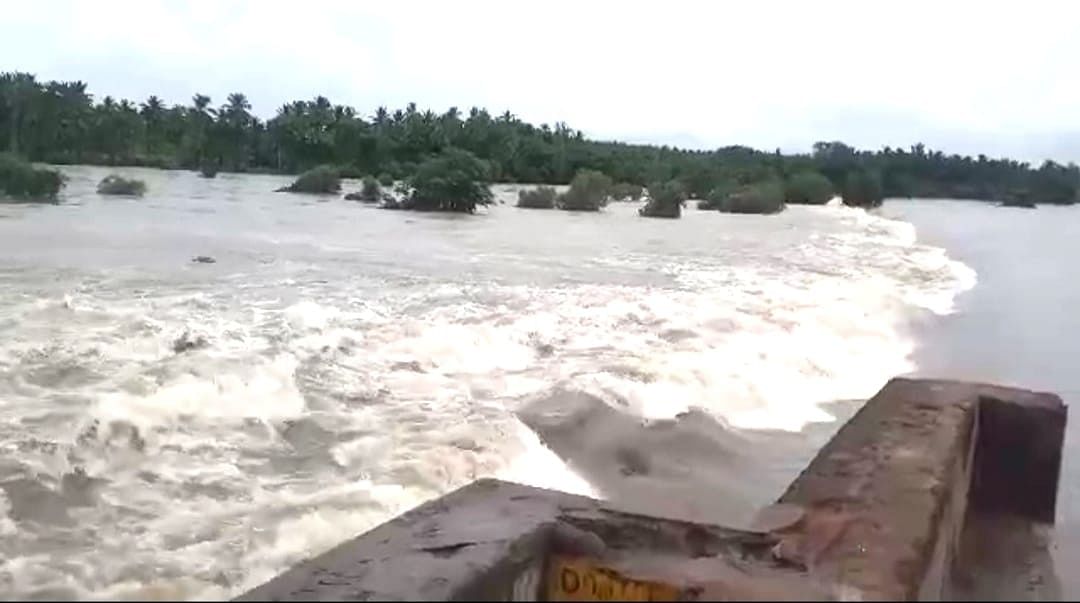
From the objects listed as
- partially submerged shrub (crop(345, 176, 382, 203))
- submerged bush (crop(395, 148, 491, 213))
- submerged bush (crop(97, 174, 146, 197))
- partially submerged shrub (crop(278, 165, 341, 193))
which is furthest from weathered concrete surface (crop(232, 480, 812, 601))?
partially submerged shrub (crop(278, 165, 341, 193))

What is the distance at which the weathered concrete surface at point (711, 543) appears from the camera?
3420mm

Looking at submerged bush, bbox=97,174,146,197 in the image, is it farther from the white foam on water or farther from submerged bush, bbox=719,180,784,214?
the white foam on water

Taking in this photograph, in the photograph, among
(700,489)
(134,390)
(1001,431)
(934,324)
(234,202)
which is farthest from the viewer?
(234,202)

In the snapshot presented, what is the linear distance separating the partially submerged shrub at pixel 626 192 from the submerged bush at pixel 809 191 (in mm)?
10894

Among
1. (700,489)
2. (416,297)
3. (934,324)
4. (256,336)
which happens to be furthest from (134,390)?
(934,324)

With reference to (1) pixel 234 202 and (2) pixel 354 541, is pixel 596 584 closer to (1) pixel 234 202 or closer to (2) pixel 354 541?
(2) pixel 354 541

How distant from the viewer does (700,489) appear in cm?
762

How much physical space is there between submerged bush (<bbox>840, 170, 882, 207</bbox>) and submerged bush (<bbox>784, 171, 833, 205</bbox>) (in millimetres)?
1387

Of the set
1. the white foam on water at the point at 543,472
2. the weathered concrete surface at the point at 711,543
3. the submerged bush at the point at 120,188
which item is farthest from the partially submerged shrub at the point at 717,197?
the weathered concrete surface at the point at 711,543

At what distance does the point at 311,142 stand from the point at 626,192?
22.9 metres

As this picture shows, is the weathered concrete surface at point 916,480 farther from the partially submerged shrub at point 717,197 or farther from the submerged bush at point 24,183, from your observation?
the partially submerged shrub at point 717,197

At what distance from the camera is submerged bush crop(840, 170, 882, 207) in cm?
7356

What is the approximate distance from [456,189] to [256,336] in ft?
108

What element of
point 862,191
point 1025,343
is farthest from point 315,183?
point 1025,343
